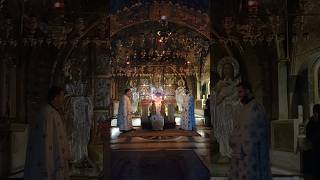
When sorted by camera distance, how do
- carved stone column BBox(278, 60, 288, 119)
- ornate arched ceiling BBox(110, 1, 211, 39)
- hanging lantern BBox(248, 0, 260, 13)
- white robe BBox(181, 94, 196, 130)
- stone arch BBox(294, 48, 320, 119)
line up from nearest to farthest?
hanging lantern BBox(248, 0, 260, 13)
white robe BBox(181, 94, 196, 130)
ornate arched ceiling BBox(110, 1, 211, 39)
carved stone column BBox(278, 60, 288, 119)
stone arch BBox(294, 48, 320, 119)

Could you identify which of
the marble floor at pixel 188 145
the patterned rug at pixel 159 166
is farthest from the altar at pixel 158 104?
the patterned rug at pixel 159 166

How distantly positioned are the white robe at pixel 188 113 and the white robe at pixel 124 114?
2.68ft

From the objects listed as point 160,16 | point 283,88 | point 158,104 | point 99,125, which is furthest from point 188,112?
point 283,88

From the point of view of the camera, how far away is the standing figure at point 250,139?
5.59 metres

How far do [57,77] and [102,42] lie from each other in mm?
873

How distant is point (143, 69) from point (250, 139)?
8.27 feet

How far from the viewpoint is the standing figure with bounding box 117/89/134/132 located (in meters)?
7.39

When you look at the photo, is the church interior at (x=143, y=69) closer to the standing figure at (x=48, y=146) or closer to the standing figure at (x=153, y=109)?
the standing figure at (x=153, y=109)

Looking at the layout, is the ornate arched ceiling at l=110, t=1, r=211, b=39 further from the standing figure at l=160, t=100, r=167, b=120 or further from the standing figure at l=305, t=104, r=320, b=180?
the standing figure at l=305, t=104, r=320, b=180

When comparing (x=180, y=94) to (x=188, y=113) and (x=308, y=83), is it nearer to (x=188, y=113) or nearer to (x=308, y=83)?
(x=188, y=113)

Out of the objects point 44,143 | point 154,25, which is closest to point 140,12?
point 154,25

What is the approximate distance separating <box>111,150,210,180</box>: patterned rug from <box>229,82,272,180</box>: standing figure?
1.65 meters

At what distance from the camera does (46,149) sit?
535 centimetres

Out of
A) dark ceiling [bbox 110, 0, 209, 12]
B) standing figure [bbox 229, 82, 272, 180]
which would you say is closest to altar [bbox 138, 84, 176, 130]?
dark ceiling [bbox 110, 0, 209, 12]
